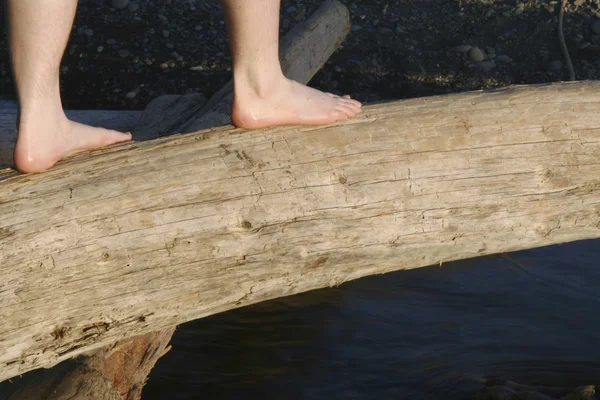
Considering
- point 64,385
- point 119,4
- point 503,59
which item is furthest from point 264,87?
point 119,4

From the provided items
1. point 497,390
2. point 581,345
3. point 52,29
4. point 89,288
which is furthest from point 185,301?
point 581,345

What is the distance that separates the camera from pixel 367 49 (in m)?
6.54

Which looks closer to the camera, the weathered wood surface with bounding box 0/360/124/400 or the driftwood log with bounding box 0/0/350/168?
the weathered wood surface with bounding box 0/360/124/400

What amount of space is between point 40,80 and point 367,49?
4432 mm

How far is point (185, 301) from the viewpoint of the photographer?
7.98ft

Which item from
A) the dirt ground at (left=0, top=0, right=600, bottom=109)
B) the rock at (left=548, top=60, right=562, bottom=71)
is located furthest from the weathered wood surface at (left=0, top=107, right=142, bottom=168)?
the rock at (left=548, top=60, right=562, bottom=71)

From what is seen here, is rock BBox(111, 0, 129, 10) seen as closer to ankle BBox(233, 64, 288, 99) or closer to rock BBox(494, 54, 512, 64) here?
rock BBox(494, 54, 512, 64)

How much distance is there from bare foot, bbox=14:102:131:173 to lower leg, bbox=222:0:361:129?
1.78ft

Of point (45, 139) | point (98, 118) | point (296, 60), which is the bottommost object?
point (98, 118)

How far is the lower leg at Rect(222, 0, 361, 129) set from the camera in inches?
100

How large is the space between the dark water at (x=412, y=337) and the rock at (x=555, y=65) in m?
1.88

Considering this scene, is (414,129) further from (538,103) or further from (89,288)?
(89,288)

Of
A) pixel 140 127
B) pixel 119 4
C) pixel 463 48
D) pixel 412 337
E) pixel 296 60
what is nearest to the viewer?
pixel 412 337

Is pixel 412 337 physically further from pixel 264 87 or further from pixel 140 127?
pixel 264 87
